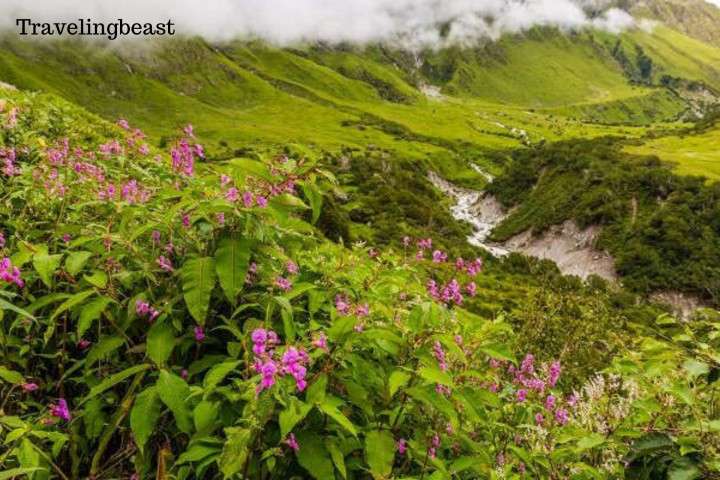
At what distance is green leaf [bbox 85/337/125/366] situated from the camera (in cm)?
428

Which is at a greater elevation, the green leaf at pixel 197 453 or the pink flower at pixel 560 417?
the green leaf at pixel 197 453

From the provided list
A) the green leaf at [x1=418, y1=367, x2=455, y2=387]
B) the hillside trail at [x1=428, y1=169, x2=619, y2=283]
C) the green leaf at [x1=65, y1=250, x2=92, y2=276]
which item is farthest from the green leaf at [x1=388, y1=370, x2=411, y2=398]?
the hillside trail at [x1=428, y1=169, x2=619, y2=283]

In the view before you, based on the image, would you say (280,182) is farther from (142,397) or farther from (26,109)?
(26,109)

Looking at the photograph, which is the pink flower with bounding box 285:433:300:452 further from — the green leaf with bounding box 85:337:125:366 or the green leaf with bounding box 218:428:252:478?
the green leaf with bounding box 85:337:125:366

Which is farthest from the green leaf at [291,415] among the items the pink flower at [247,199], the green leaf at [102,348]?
the pink flower at [247,199]

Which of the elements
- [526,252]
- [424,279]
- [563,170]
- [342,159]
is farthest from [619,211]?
[424,279]

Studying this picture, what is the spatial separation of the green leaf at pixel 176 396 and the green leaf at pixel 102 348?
25.6 inches

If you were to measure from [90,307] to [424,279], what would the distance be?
14.2 feet

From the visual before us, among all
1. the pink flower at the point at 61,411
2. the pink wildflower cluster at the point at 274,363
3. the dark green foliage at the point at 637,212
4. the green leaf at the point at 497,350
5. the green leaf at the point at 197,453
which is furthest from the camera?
the dark green foliage at the point at 637,212

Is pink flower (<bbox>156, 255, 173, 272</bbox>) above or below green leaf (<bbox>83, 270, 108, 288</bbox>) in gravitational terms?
below

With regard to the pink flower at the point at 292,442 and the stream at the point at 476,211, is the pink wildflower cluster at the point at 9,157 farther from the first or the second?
the stream at the point at 476,211

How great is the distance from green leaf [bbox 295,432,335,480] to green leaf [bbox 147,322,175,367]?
3.88 ft

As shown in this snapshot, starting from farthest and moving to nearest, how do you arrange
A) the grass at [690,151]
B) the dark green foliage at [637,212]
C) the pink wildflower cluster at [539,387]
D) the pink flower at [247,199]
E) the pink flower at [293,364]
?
the grass at [690,151] → the dark green foliage at [637,212] → the pink wildflower cluster at [539,387] → the pink flower at [247,199] → the pink flower at [293,364]

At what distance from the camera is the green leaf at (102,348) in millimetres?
4281
